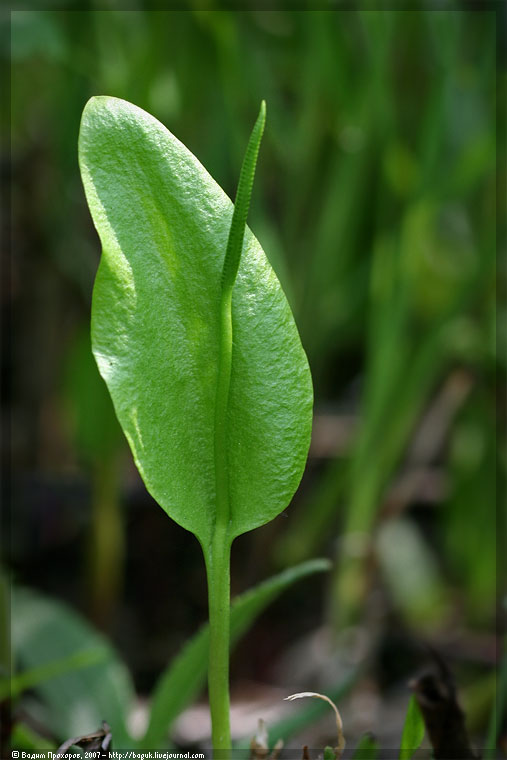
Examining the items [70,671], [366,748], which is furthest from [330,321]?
[366,748]

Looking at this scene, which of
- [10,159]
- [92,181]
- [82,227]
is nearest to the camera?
[92,181]

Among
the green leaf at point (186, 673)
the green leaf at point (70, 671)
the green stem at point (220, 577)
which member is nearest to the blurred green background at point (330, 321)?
the green leaf at point (70, 671)

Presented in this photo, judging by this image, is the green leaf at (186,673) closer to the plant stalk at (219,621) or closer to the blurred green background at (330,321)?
the plant stalk at (219,621)

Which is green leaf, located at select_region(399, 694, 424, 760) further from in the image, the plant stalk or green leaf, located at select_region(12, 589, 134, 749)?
green leaf, located at select_region(12, 589, 134, 749)

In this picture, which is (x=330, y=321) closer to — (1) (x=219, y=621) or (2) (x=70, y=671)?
(2) (x=70, y=671)

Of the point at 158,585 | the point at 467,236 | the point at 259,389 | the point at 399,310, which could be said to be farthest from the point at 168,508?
the point at 467,236

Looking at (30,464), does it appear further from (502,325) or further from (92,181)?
(92,181)
